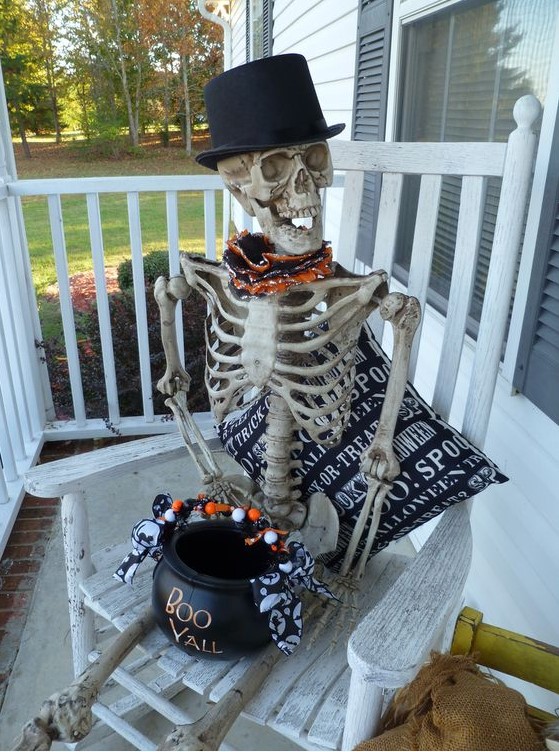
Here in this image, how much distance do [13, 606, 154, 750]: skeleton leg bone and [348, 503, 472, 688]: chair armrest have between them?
54 cm

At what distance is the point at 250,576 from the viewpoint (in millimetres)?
1242

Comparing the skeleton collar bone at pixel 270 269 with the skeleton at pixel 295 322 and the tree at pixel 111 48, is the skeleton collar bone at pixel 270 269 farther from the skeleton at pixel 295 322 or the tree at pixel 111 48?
the tree at pixel 111 48

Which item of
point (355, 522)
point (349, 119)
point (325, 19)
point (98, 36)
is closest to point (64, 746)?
point (355, 522)

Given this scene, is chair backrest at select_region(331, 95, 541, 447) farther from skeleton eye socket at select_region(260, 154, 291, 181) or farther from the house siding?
skeleton eye socket at select_region(260, 154, 291, 181)

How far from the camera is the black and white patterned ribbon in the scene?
43.9 inches

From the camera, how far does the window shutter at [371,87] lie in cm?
220

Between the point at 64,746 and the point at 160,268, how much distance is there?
2.86m

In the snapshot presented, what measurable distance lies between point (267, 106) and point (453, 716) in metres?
1.00

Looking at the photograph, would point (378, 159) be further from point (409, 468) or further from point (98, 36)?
point (98, 36)

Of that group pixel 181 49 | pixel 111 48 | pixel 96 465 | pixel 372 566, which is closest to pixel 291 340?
pixel 96 465

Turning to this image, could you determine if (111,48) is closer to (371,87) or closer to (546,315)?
(371,87)

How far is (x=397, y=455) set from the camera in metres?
1.24

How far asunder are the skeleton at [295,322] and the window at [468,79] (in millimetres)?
649

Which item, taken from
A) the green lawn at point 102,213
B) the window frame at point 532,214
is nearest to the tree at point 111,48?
the green lawn at point 102,213
